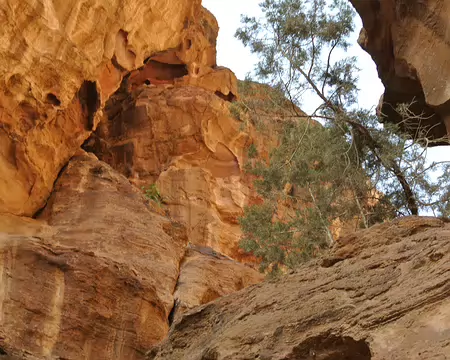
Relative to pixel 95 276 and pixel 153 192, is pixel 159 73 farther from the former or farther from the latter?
pixel 95 276

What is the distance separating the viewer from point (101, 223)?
1903cm

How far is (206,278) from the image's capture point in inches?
762

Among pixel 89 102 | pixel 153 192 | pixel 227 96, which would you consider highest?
pixel 227 96

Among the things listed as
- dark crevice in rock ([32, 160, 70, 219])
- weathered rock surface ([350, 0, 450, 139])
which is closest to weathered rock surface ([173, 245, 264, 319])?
dark crevice in rock ([32, 160, 70, 219])

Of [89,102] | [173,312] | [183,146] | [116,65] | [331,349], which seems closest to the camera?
[331,349]

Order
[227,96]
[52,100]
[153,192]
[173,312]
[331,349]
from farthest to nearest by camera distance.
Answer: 1. [227,96]
2. [153,192]
3. [52,100]
4. [173,312]
5. [331,349]

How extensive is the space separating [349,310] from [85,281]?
910 cm

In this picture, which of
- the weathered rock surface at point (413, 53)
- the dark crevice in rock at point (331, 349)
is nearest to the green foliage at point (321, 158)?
the weathered rock surface at point (413, 53)

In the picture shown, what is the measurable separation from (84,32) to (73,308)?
8.02 m

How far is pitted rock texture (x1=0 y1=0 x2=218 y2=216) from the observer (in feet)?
60.2

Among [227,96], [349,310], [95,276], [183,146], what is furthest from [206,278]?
[227,96]

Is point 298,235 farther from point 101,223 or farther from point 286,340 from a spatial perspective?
point 286,340

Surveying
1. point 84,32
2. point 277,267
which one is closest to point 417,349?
point 277,267

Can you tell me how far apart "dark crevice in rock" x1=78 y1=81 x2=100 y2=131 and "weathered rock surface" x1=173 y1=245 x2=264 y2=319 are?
479cm
